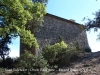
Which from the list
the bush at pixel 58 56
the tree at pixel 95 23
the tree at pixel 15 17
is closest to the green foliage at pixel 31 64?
the bush at pixel 58 56

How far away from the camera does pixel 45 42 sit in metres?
27.0

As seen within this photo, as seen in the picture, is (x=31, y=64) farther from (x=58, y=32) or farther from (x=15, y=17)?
(x=58, y=32)

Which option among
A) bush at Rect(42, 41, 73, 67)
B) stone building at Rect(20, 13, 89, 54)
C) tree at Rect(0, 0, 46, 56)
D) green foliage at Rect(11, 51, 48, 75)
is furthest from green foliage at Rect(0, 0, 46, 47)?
stone building at Rect(20, 13, 89, 54)

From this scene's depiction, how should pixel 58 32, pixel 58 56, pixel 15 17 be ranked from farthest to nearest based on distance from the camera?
pixel 58 32, pixel 58 56, pixel 15 17

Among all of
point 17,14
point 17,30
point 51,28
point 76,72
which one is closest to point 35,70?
point 76,72

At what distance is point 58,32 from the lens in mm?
28562

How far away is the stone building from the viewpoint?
2717cm

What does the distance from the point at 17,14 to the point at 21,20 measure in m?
0.65

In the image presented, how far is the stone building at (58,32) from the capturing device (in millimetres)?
27172

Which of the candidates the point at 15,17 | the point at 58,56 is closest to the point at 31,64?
the point at 58,56

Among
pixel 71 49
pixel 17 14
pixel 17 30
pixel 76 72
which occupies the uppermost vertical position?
pixel 17 14

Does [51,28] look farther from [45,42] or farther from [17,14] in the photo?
[17,14]

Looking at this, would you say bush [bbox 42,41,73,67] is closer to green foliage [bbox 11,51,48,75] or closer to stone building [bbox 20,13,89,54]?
green foliage [bbox 11,51,48,75]

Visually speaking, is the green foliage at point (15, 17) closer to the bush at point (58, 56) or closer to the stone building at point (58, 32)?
the bush at point (58, 56)
